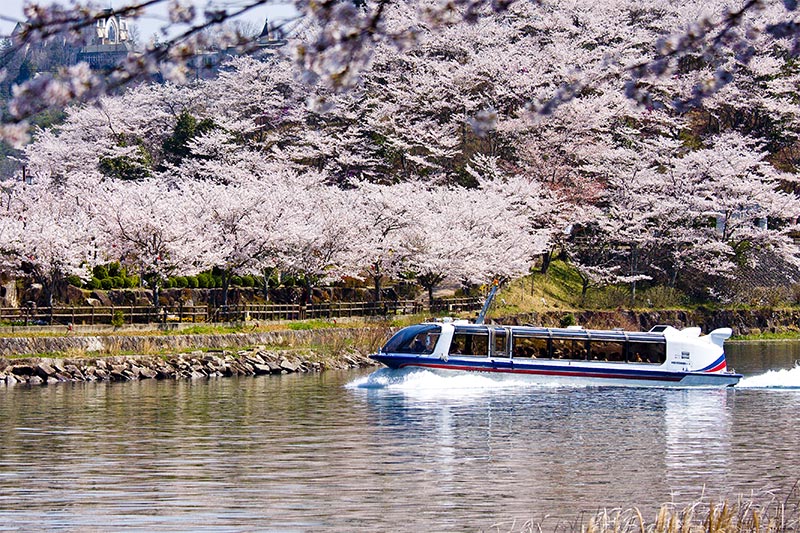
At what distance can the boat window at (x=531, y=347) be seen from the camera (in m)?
39.6

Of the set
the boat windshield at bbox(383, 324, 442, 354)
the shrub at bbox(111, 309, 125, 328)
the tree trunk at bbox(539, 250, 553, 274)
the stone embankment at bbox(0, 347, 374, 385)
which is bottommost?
the stone embankment at bbox(0, 347, 374, 385)

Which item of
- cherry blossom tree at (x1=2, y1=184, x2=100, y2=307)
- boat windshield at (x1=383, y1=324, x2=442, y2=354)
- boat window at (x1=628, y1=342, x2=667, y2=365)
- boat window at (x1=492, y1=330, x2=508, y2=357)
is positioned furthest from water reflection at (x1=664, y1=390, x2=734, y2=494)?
cherry blossom tree at (x1=2, y1=184, x2=100, y2=307)

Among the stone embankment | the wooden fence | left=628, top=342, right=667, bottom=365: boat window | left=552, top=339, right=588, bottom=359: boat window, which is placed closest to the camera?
left=552, top=339, right=588, bottom=359: boat window

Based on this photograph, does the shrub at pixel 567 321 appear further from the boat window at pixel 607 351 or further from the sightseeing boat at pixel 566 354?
the boat window at pixel 607 351

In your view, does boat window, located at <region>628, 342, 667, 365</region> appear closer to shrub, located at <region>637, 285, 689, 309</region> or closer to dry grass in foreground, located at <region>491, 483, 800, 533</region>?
dry grass in foreground, located at <region>491, 483, 800, 533</region>

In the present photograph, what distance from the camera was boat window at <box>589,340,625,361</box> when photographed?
131ft

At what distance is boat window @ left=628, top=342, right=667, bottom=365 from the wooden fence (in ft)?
55.3

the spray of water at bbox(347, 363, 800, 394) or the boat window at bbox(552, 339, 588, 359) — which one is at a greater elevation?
the boat window at bbox(552, 339, 588, 359)

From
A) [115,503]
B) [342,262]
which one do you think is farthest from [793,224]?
[115,503]

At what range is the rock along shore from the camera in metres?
40.3

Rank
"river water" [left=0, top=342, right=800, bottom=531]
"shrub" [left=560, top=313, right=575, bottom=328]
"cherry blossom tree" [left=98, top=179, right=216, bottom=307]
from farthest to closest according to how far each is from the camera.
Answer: "shrub" [left=560, top=313, right=575, bottom=328] → "cherry blossom tree" [left=98, top=179, right=216, bottom=307] → "river water" [left=0, top=342, right=800, bottom=531]

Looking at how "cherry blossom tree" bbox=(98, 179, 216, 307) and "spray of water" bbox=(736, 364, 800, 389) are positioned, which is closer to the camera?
"spray of water" bbox=(736, 364, 800, 389)

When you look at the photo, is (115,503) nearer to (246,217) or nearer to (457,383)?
(457,383)

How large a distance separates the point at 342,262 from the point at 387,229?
15.3ft
